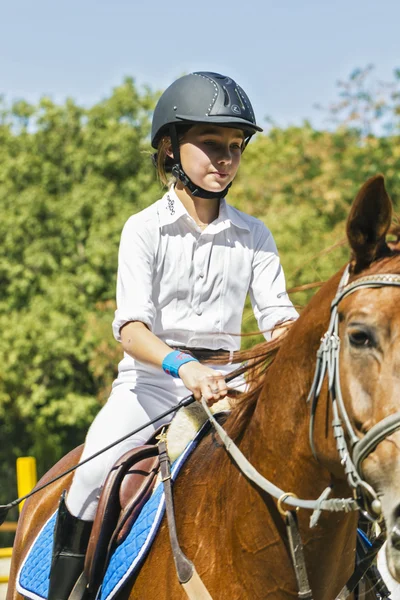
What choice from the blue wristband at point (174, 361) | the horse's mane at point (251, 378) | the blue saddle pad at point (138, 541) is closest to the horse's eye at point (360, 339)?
the horse's mane at point (251, 378)

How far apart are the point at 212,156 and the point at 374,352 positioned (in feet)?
5.85

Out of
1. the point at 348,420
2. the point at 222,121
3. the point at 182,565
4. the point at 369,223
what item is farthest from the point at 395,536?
the point at 222,121

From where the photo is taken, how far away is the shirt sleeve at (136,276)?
394 cm

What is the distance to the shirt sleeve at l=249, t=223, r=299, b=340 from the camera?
432 centimetres

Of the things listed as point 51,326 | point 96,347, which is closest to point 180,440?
point 96,347

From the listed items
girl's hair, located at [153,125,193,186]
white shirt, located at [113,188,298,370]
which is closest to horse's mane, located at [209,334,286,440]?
white shirt, located at [113,188,298,370]

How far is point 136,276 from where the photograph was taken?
4.04 metres

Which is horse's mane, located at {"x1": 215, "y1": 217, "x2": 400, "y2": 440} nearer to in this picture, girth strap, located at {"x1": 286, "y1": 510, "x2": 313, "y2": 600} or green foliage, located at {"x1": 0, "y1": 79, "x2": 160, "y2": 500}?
girth strap, located at {"x1": 286, "y1": 510, "x2": 313, "y2": 600}

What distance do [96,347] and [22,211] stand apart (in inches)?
284

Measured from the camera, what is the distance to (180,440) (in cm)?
387

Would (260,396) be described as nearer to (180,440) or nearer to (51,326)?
(180,440)

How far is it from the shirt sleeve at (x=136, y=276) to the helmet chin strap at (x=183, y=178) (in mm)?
307

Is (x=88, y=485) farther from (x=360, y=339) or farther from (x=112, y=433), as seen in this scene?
(x=360, y=339)

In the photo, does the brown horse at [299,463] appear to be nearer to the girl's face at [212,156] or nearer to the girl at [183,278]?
the girl at [183,278]
